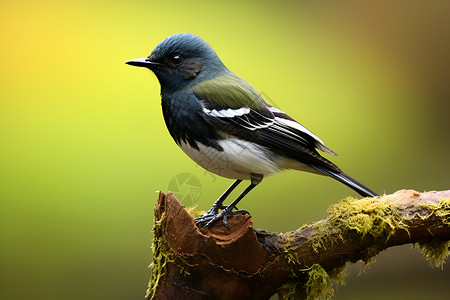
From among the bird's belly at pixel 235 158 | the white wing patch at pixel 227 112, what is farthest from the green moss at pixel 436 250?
the white wing patch at pixel 227 112

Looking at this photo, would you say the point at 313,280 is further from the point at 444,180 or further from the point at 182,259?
the point at 444,180

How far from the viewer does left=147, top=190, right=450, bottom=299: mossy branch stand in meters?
2.69

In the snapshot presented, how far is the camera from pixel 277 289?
2857 millimetres

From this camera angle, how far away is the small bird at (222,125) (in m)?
2.96

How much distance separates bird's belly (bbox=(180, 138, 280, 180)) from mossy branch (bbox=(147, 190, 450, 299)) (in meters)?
0.32

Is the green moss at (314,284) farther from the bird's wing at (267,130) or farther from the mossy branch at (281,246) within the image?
the bird's wing at (267,130)

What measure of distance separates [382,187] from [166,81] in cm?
281

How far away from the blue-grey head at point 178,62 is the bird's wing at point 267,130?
8.5 inches

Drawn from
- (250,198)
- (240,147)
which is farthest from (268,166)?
(250,198)

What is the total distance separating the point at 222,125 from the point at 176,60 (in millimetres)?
490

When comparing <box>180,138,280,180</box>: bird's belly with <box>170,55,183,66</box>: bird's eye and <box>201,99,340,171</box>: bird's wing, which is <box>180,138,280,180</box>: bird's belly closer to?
<box>201,99,340,171</box>: bird's wing

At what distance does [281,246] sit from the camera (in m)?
2.77

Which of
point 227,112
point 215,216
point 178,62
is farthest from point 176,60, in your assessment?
point 215,216

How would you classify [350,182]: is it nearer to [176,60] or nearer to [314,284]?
[314,284]
